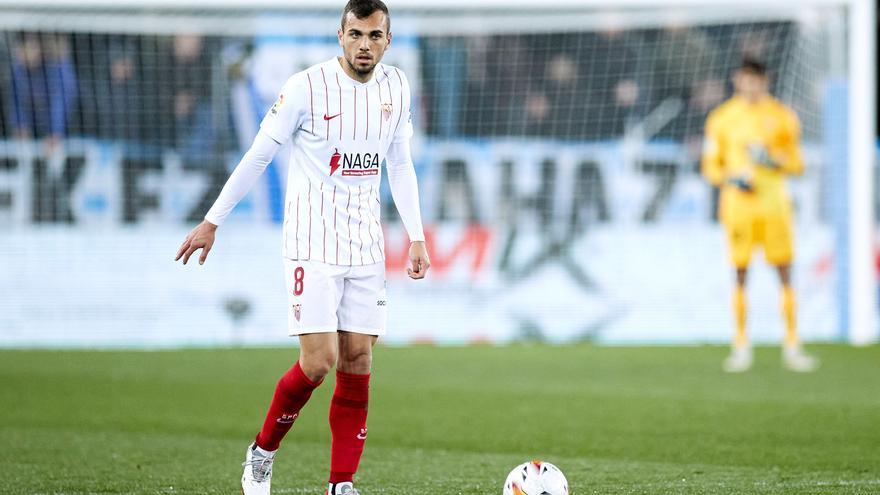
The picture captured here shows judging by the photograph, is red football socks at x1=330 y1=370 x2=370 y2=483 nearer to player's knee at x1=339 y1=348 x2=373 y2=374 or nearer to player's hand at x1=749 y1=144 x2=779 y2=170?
player's knee at x1=339 y1=348 x2=373 y2=374

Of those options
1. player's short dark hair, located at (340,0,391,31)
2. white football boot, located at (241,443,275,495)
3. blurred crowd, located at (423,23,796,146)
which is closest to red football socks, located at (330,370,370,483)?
white football boot, located at (241,443,275,495)

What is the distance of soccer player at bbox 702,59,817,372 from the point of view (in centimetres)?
1188

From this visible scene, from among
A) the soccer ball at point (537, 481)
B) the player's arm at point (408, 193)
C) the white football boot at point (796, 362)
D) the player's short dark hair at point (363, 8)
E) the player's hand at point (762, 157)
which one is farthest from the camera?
the player's hand at point (762, 157)

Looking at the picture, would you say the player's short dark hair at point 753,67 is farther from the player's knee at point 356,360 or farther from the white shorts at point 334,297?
the player's knee at point 356,360

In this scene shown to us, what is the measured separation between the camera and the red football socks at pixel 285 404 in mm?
5254

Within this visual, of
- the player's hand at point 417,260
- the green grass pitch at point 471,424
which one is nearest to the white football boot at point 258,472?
the green grass pitch at point 471,424

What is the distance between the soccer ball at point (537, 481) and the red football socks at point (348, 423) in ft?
Answer: 1.97

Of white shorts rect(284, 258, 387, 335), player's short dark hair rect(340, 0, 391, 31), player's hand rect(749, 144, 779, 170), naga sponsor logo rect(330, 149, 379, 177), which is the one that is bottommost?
white shorts rect(284, 258, 387, 335)

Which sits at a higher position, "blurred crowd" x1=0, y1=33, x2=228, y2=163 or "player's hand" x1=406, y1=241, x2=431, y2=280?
"blurred crowd" x1=0, y1=33, x2=228, y2=163

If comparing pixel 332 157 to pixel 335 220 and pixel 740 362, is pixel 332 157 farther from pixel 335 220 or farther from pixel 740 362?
pixel 740 362

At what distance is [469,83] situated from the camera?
15.7 metres

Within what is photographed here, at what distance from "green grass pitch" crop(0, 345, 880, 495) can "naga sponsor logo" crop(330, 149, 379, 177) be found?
1362mm

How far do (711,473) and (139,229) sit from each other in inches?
385

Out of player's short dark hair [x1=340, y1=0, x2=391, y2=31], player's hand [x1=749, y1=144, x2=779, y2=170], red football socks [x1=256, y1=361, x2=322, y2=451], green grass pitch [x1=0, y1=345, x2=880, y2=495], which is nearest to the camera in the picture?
player's short dark hair [x1=340, y1=0, x2=391, y2=31]
